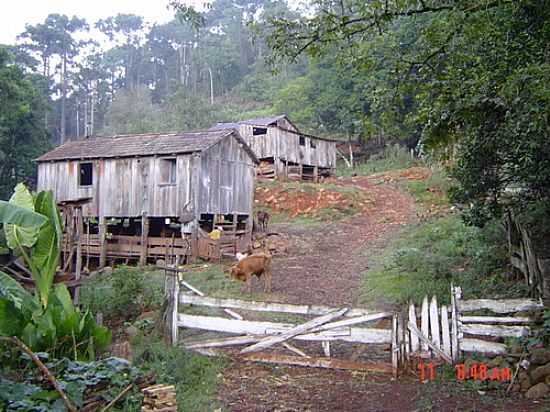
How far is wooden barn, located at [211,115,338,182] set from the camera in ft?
122

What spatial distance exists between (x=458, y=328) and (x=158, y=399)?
4.35m

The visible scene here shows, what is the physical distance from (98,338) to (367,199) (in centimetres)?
2441

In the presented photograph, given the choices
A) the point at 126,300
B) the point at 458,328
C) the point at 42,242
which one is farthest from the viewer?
the point at 126,300

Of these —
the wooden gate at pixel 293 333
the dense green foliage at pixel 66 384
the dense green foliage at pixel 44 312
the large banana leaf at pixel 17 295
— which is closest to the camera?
the dense green foliage at pixel 66 384

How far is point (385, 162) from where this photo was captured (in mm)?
41344

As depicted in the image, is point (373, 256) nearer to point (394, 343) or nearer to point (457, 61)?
point (457, 61)

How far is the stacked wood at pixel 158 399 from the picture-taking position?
559 cm

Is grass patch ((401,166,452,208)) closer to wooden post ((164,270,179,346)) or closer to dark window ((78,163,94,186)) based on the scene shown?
dark window ((78,163,94,186))

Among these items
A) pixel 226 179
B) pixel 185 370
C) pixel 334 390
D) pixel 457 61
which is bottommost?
pixel 334 390

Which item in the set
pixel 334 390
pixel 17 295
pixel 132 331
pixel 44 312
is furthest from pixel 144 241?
pixel 334 390

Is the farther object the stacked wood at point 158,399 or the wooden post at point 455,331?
the wooden post at point 455,331

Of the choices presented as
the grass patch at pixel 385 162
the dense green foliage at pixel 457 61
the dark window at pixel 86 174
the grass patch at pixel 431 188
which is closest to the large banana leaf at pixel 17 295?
the dense green foliage at pixel 457 61

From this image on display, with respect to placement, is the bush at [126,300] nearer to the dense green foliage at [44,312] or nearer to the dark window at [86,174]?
the dense green foliage at [44,312]

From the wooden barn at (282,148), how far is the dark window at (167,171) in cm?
1343
